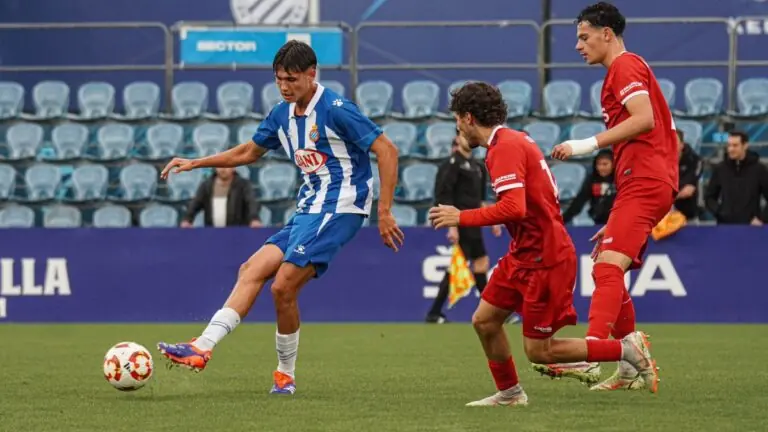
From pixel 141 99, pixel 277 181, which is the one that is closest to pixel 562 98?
pixel 277 181

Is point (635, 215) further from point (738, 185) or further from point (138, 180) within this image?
point (138, 180)

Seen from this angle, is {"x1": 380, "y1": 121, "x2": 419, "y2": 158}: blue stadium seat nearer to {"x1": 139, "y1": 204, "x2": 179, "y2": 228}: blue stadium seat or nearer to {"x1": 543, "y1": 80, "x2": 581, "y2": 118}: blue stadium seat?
{"x1": 543, "y1": 80, "x2": 581, "y2": 118}: blue stadium seat

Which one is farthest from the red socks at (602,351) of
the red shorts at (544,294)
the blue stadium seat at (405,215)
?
the blue stadium seat at (405,215)

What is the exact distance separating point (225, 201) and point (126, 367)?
829 cm

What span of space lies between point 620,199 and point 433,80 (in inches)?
499

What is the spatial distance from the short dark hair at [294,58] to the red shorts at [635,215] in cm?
194

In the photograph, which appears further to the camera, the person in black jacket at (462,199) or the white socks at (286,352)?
the person in black jacket at (462,199)

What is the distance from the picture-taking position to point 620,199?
823cm

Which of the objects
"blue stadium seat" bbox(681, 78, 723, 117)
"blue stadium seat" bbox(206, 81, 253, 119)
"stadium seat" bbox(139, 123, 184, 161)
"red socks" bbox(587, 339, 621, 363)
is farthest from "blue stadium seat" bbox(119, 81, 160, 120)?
"red socks" bbox(587, 339, 621, 363)

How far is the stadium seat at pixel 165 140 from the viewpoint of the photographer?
61.6ft

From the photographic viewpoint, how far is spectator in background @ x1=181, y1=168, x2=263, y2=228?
16375mm

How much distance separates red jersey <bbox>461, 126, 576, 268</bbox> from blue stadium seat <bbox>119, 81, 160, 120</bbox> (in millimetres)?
12669

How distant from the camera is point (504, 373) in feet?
25.4

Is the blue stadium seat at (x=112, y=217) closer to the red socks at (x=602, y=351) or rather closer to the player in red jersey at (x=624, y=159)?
the player in red jersey at (x=624, y=159)
